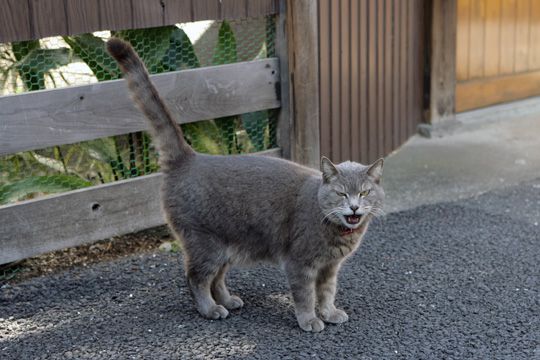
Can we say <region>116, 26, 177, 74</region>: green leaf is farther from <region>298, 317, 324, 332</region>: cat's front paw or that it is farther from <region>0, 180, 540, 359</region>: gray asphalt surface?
<region>298, 317, 324, 332</region>: cat's front paw

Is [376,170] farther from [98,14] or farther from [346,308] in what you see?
[98,14]

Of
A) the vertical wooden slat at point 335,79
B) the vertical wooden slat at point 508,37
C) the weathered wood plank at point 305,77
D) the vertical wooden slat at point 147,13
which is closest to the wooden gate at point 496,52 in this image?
the vertical wooden slat at point 508,37

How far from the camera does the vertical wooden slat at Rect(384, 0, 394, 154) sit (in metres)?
6.42

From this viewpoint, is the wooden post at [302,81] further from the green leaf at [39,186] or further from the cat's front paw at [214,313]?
the cat's front paw at [214,313]

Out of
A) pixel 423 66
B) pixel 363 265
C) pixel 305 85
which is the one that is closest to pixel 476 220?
pixel 363 265

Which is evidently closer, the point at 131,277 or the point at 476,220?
the point at 131,277

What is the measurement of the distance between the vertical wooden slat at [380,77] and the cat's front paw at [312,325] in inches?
108

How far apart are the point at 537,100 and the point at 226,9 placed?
4.27 meters

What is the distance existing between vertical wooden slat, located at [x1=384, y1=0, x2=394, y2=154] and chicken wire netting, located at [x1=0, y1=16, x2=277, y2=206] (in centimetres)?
123

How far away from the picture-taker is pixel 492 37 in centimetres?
785

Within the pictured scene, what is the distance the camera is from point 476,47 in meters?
7.73

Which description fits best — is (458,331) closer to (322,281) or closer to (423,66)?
(322,281)

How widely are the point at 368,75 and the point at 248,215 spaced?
8.58 ft

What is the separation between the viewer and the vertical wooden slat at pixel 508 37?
311 inches
